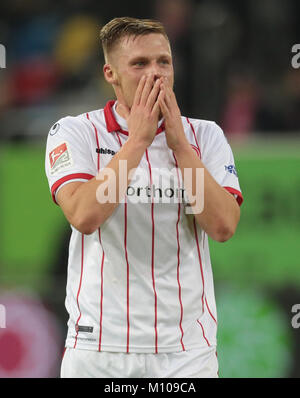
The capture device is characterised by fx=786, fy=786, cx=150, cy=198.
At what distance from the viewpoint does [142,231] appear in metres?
3.39

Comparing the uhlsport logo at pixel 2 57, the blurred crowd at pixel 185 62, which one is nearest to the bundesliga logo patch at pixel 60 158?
the blurred crowd at pixel 185 62

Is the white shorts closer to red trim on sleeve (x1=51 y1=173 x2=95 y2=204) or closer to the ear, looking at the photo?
red trim on sleeve (x1=51 y1=173 x2=95 y2=204)

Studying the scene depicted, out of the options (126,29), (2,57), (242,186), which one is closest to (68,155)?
(126,29)

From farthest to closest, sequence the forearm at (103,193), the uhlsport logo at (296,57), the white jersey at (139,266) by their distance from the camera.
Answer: the uhlsport logo at (296,57) → the white jersey at (139,266) → the forearm at (103,193)

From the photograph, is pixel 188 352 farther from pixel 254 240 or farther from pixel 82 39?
pixel 82 39

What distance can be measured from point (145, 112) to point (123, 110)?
0.82 ft

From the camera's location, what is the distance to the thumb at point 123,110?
141 inches

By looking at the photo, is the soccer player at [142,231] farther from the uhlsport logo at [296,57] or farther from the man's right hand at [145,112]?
the uhlsport logo at [296,57]

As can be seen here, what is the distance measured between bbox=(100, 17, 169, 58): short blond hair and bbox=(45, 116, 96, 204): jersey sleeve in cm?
40

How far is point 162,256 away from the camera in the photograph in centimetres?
339

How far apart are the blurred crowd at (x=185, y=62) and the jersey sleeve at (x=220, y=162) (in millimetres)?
3667

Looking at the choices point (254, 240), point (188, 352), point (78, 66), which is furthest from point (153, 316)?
point (78, 66)

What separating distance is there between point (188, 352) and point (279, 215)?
3.19 m

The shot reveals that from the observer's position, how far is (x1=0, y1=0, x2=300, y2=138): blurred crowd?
24.4ft
